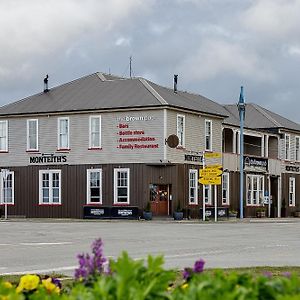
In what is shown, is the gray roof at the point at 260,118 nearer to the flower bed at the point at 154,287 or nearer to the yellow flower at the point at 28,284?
the yellow flower at the point at 28,284

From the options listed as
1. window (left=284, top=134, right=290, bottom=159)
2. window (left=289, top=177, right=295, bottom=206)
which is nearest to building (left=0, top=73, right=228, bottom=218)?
window (left=284, top=134, right=290, bottom=159)

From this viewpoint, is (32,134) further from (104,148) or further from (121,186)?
(121,186)

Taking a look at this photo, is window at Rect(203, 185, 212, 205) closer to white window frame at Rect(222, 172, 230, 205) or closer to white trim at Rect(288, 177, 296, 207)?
white window frame at Rect(222, 172, 230, 205)

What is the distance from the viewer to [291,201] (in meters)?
64.9

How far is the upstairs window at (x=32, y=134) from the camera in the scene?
177ft

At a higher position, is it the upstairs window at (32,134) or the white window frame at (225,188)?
the upstairs window at (32,134)

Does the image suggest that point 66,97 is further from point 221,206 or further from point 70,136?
point 221,206

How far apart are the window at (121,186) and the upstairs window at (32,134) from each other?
6.50 meters

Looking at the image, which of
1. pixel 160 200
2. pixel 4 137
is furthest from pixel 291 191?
pixel 4 137

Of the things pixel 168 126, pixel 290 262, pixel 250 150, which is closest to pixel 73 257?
pixel 290 262

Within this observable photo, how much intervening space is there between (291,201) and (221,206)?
37.8ft

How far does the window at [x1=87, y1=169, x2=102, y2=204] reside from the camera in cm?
5131

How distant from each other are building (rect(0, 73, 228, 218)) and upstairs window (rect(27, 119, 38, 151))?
0.21ft

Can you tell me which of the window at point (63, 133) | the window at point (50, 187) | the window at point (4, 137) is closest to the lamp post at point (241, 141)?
the window at point (63, 133)
